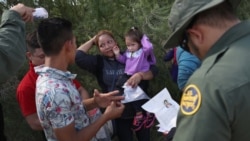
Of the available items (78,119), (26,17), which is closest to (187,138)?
(26,17)

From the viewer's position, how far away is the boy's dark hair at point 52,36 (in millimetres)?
2529

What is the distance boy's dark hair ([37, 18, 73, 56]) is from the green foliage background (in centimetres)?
242

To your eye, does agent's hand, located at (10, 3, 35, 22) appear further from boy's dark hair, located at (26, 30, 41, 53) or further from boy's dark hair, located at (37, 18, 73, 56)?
boy's dark hair, located at (26, 30, 41, 53)

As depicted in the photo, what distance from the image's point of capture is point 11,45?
6.03ft

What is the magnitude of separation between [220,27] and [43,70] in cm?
138

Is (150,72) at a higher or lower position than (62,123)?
lower

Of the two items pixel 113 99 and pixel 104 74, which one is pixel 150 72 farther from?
pixel 113 99

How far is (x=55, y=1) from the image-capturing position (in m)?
5.47

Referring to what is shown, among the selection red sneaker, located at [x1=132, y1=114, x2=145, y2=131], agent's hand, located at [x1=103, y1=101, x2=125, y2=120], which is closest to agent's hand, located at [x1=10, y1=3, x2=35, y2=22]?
agent's hand, located at [x1=103, y1=101, x2=125, y2=120]

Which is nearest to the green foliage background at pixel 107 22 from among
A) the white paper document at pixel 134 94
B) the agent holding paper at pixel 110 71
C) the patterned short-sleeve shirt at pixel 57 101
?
the agent holding paper at pixel 110 71

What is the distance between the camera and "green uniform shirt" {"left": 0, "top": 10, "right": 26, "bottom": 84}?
182 cm

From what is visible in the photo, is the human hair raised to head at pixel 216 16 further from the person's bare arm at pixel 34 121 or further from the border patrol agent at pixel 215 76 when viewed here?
the person's bare arm at pixel 34 121

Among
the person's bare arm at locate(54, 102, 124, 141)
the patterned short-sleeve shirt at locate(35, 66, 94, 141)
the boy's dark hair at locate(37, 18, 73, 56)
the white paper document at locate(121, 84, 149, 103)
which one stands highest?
the boy's dark hair at locate(37, 18, 73, 56)

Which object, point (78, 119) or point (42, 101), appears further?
point (78, 119)
